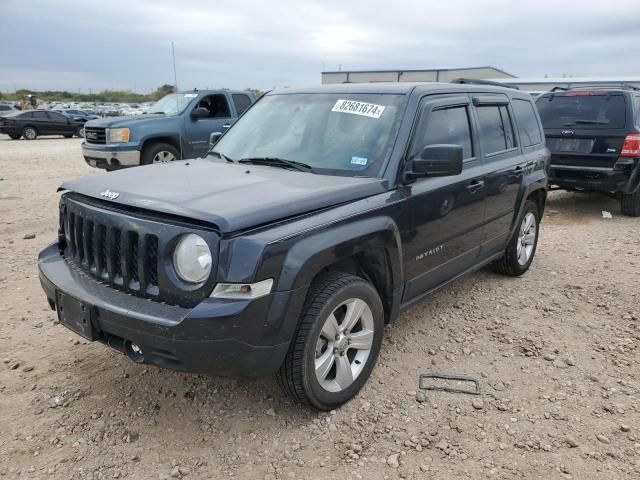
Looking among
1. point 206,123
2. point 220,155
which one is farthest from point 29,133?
point 220,155

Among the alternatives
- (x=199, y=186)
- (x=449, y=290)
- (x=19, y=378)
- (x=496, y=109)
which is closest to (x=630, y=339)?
(x=449, y=290)

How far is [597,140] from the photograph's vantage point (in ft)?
25.4

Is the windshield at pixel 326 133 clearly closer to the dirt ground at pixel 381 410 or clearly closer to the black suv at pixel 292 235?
the black suv at pixel 292 235

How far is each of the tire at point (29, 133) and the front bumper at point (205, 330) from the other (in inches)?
997

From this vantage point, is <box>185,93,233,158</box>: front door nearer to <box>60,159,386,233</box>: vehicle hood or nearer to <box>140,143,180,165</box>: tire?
<box>140,143,180,165</box>: tire

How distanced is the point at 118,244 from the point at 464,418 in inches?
85.2

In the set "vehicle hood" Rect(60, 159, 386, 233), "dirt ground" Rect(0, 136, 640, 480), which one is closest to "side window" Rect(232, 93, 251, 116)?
"dirt ground" Rect(0, 136, 640, 480)

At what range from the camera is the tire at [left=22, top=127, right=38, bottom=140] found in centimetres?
2415

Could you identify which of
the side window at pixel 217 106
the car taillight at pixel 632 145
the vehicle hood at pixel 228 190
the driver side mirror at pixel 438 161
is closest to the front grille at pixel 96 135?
the side window at pixel 217 106

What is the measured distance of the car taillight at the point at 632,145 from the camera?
7.46 meters

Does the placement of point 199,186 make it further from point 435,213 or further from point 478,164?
point 478,164

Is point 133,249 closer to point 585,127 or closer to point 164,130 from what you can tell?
point 585,127

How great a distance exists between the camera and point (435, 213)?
3582 millimetres

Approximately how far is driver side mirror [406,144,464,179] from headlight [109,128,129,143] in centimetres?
735
